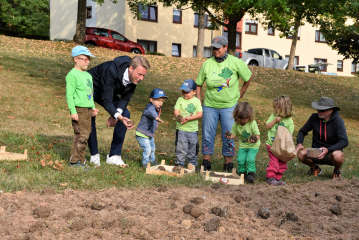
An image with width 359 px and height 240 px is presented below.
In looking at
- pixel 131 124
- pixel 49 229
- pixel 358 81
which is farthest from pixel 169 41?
pixel 49 229

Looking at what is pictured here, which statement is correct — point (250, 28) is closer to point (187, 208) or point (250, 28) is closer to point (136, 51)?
point (136, 51)

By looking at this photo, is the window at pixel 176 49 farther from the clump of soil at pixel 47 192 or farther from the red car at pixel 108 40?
the clump of soil at pixel 47 192

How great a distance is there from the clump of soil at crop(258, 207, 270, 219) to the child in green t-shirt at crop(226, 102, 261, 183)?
1.81 meters

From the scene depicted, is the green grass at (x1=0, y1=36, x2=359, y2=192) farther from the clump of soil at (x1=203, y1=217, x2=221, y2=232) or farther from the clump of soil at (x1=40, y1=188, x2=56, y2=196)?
the clump of soil at (x1=203, y1=217, x2=221, y2=232)

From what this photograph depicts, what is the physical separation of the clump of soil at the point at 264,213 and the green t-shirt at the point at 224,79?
2.46m

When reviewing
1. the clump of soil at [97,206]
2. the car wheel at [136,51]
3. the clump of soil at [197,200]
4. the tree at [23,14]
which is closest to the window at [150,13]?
the car wheel at [136,51]

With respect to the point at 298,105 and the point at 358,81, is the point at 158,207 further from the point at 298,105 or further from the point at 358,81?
the point at 358,81

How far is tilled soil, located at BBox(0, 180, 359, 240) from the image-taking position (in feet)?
10.6

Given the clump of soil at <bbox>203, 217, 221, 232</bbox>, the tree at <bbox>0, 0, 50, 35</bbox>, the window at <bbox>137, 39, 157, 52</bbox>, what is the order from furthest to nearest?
the tree at <bbox>0, 0, 50, 35</bbox> → the window at <bbox>137, 39, 157, 52</bbox> → the clump of soil at <bbox>203, 217, 221, 232</bbox>

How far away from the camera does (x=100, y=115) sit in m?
11.3

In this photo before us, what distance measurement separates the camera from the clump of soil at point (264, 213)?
3.79 meters

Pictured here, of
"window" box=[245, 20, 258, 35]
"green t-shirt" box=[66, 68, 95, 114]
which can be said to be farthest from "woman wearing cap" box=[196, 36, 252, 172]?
"window" box=[245, 20, 258, 35]

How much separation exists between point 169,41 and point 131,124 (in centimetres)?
3016

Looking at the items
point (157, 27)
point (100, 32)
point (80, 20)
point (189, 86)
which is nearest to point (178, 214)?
point (189, 86)
